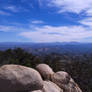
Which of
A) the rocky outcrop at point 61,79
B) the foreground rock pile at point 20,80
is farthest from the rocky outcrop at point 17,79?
the rocky outcrop at point 61,79

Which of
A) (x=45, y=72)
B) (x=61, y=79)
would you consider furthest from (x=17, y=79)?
(x=61, y=79)

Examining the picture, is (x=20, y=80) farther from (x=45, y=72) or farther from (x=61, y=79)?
(x=61, y=79)

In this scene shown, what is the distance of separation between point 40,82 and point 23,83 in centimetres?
116

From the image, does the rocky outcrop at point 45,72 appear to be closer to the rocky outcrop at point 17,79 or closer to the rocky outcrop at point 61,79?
the rocky outcrop at point 61,79

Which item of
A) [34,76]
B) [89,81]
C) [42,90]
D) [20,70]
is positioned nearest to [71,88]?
[42,90]

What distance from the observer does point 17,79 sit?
8484mm

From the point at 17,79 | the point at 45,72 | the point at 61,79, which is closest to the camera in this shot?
the point at 17,79

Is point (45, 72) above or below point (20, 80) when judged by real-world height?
below

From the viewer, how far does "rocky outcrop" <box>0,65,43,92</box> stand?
8305mm

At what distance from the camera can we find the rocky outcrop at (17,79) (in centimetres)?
830

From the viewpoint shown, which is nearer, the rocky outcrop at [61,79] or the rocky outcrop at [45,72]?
the rocky outcrop at [61,79]

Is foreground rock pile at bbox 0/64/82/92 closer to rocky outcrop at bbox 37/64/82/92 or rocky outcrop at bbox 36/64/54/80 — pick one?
rocky outcrop at bbox 37/64/82/92

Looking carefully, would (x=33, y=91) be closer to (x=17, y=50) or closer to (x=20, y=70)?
(x=20, y=70)

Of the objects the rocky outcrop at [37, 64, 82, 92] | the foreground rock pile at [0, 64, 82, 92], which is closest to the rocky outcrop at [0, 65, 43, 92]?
the foreground rock pile at [0, 64, 82, 92]
